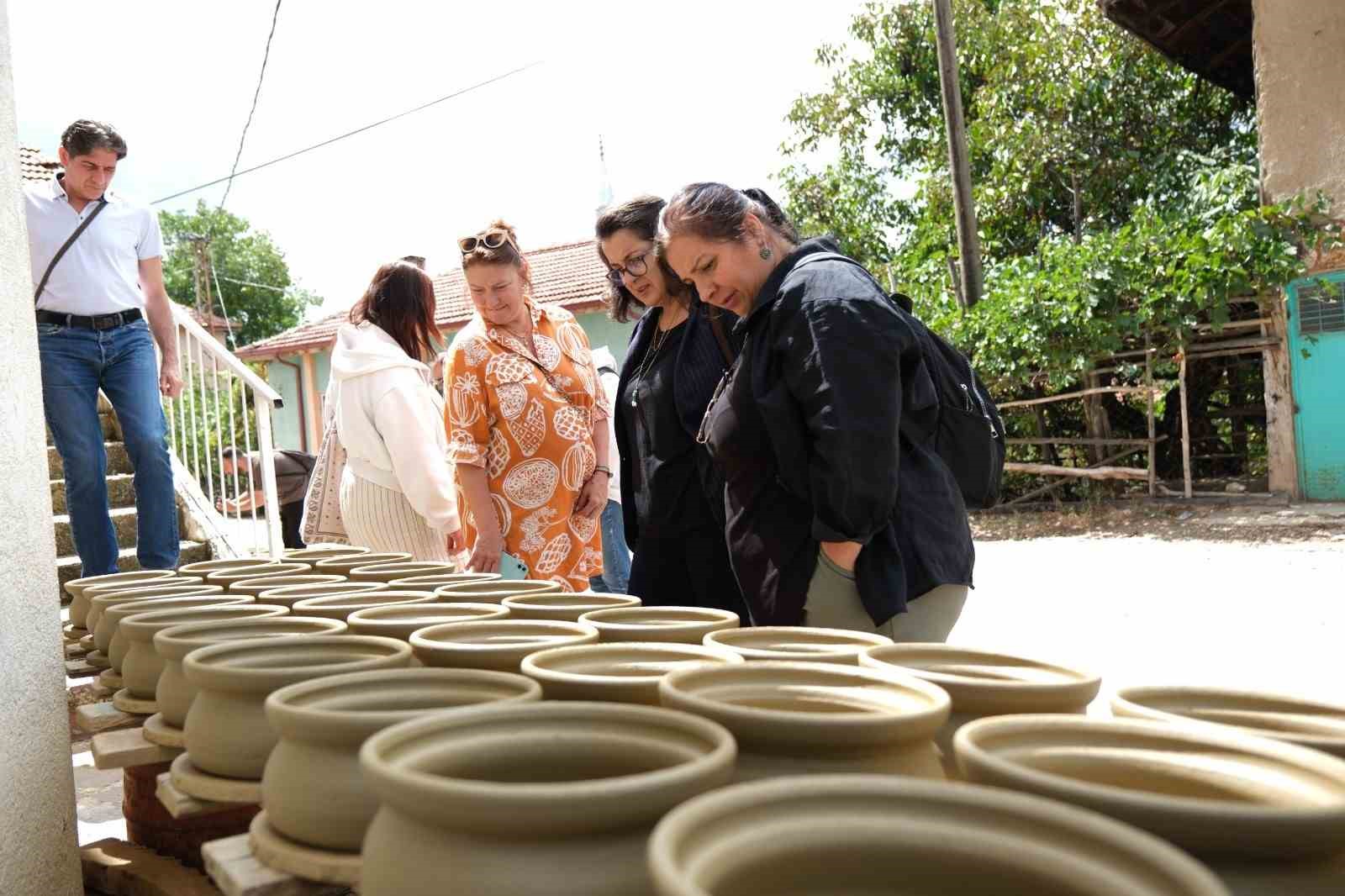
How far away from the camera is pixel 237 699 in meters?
1.33

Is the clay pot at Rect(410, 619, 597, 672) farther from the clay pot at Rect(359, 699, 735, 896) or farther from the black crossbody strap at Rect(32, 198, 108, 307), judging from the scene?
the black crossbody strap at Rect(32, 198, 108, 307)

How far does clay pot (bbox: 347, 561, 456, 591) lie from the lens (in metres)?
2.48

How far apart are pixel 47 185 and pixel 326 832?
4163mm

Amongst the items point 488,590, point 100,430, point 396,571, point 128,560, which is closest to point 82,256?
point 100,430

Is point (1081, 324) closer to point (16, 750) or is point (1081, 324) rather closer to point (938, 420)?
point (938, 420)

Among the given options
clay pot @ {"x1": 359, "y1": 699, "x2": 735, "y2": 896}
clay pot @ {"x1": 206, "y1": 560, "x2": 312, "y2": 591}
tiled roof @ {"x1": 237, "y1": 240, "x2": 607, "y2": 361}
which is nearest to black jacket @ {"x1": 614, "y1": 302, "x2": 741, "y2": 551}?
clay pot @ {"x1": 206, "y1": 560, "x2": 312, "y2": 591}

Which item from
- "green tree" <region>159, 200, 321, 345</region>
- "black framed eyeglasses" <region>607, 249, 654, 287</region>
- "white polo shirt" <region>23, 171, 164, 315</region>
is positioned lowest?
"black framed eyeglasses" <region>607, 249, 654, 287</region>

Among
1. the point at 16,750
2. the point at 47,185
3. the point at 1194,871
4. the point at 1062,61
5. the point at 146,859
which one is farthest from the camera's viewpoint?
the point at 1062,61

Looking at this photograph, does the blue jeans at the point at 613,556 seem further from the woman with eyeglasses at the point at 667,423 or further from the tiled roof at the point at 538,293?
the tiled roof at the point at 538,293

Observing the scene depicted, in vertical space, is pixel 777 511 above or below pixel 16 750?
above

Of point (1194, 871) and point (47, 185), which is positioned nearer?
point (1194, 871)

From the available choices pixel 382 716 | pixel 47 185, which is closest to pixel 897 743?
pixel 382 716

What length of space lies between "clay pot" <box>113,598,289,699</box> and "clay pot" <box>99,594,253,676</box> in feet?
0.24

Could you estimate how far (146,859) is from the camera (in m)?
1.87
